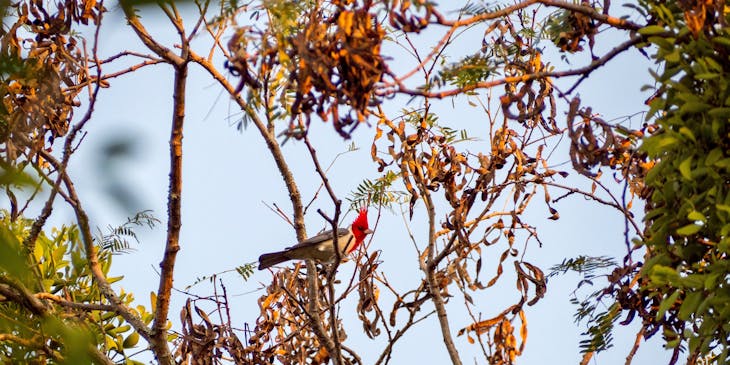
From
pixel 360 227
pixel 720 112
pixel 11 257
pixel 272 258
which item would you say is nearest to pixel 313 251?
pixel 272 258

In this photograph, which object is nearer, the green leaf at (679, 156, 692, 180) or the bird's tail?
the green leaf at (679, 156, 692, 180)

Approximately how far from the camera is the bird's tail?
4.86 m

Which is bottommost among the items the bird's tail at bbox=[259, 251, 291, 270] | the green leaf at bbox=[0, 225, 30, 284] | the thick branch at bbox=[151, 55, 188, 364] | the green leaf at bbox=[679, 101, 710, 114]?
the green leaf at bbox=[0, 225, 30, 284]

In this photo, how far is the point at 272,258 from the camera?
197 inches

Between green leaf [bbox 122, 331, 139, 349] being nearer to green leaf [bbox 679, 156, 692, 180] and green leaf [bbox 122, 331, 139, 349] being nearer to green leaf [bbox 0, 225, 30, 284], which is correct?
green leaf [bbox 679, 156, 692, 180]

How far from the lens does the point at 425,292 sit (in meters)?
3.66

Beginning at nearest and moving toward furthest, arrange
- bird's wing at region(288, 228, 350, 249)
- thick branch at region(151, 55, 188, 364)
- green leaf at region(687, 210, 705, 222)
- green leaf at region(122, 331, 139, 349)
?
green leaf at region(687, 210, 705, 222)
thick branch at region(151, 55, 188, 364)
green leaf at region(122, 331, 139, 349)
bird's wing at region(288, 228, 350, 249)

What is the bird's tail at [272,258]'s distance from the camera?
4859mm

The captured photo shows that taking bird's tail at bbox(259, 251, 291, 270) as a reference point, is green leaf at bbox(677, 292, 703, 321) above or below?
below

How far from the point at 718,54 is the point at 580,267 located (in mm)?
1305

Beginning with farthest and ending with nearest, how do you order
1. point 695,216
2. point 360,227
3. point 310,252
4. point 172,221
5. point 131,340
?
point 360,227 < point 310,252 < point 131,340 < point 172,221 < point 695,216

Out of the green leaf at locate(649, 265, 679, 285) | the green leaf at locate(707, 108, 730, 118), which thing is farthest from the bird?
the green leaf at locate(707, 108, 730, 118)

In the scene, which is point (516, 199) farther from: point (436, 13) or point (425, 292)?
point (436, 13)

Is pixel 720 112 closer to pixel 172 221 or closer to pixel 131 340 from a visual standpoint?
pixel 172 221
